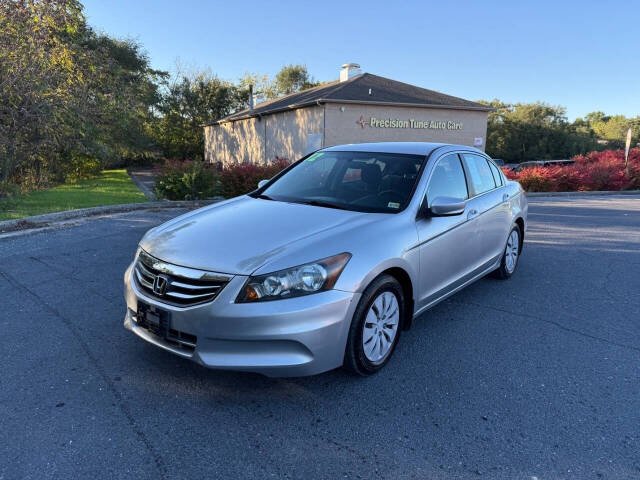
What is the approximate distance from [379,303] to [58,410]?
216cm

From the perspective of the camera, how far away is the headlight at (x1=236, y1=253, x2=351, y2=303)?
108 inches

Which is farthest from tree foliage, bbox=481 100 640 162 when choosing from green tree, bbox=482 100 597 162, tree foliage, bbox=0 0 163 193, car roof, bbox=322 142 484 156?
car roof, bbox=322 142 484 156

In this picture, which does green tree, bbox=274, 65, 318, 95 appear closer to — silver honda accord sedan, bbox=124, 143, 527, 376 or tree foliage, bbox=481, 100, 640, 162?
tree foliage, bbox=481, 100, 640, 162

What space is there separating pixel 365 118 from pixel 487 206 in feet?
55.4

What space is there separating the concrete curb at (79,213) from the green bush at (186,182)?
1.19 ft

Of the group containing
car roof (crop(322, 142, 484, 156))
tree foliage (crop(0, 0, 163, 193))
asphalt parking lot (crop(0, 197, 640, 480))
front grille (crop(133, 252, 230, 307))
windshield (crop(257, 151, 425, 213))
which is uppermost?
tree foliage (crop(0, 0, 163, 193))

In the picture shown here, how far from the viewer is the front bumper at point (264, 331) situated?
2.71 metres

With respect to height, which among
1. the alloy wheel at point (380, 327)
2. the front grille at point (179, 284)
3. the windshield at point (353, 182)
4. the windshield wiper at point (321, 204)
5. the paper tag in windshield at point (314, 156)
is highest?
the paper tag in windshield at point (314, 156)

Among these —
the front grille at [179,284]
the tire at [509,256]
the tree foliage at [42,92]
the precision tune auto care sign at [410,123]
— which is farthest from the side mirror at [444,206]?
the precision tune auto care sign at [410,123]

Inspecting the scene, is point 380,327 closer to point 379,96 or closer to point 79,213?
point 79,213

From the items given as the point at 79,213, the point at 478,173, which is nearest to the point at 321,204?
the point at 478,173

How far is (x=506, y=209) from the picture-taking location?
5.30m

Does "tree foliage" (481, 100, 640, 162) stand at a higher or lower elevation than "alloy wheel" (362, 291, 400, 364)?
higher

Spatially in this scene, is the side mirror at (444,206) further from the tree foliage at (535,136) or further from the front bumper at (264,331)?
the tree foliage at (535,136)
